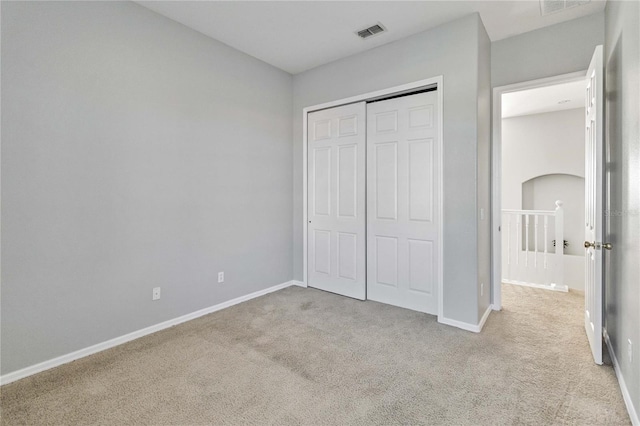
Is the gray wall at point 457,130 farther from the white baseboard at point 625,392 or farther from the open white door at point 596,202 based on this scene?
the white baseboard at point 625,392

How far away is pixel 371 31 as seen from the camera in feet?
10.1

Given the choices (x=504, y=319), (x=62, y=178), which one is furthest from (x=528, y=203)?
(x=62, y=178)

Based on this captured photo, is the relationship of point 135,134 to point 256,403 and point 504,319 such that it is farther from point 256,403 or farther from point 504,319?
point 504,319

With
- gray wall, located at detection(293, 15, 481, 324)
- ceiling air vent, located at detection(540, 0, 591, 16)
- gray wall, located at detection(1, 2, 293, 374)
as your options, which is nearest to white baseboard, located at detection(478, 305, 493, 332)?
gray wall, located at detection(293, 15, 481, 324)

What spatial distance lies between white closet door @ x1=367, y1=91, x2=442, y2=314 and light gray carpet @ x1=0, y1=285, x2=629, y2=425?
47 cm

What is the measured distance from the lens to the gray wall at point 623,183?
5.48ft

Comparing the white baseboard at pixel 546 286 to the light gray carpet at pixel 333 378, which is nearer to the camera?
the light gray carpet at pixel 333 378

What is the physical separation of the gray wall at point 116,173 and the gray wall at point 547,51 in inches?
106

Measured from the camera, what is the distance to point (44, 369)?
216 centimetres

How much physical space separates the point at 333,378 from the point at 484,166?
243cm

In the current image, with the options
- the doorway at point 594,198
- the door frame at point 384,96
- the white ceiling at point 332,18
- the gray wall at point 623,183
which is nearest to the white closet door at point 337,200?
the door frame at point 384,96

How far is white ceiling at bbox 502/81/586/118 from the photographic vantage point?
4.73m

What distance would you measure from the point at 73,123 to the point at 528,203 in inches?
307

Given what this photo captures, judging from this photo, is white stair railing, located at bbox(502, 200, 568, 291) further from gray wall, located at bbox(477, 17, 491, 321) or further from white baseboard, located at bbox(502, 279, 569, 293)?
gray wall, located at bbox(477, 17, 491, 321)
